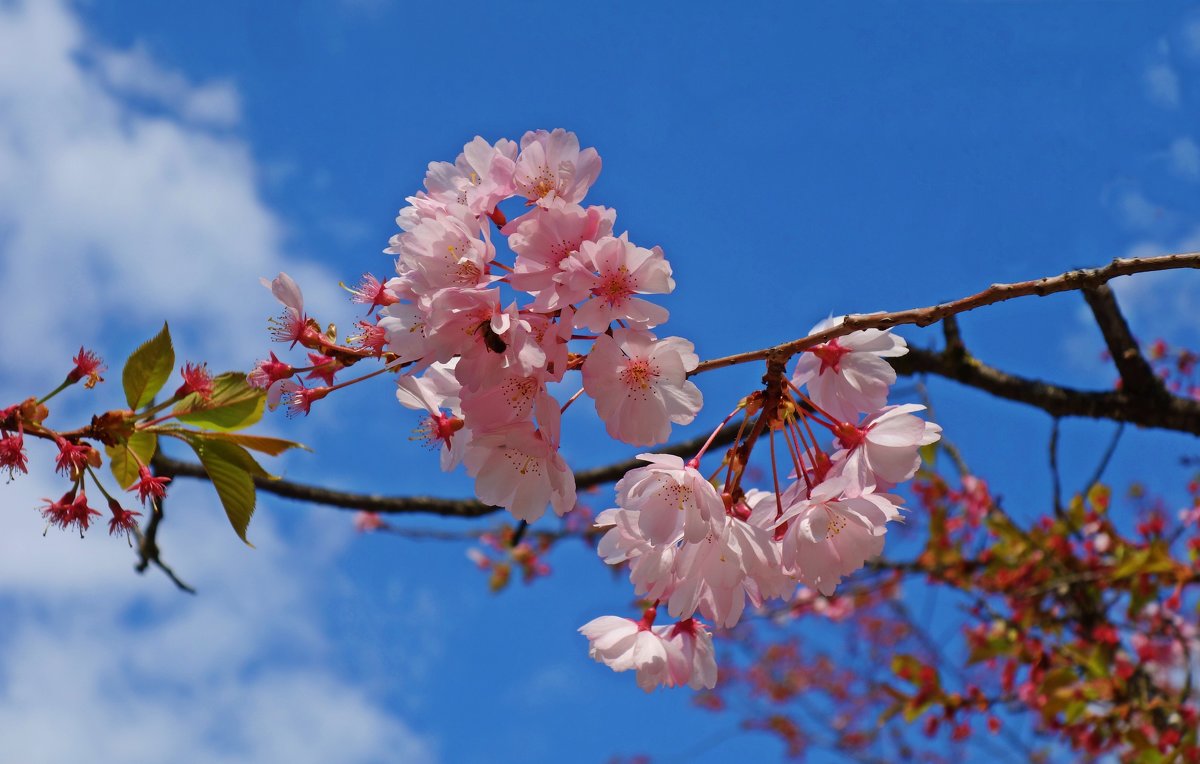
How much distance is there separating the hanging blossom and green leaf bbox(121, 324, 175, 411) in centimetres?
18

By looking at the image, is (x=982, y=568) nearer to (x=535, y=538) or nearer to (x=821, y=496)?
(x=535, y=538)

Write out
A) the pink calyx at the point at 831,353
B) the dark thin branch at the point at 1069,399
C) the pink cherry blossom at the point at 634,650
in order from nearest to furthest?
the pink calyx at the point at 831,353
the pink cherry blossom at the point at 634,650
the dark thin branch at the point at 1069,399

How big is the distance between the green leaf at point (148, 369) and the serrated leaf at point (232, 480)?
4.5 inches

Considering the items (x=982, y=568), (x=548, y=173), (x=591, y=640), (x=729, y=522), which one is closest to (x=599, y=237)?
(x=548, y=173)

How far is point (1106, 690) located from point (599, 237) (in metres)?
3.29

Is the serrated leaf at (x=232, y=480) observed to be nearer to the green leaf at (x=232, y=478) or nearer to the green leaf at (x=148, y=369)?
the green leaf at (x=232, y=478)

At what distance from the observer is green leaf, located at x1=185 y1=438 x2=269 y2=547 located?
1572 millimetres

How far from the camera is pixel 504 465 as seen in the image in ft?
4.55

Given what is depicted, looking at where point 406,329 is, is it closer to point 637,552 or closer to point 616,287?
point 616,287

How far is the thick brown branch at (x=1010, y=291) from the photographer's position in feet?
3.85

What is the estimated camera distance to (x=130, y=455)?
159 cm

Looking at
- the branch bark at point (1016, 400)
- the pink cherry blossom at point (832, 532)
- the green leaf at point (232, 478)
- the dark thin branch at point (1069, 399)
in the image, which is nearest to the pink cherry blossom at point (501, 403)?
the pink cherry blossom at point (832, 532)

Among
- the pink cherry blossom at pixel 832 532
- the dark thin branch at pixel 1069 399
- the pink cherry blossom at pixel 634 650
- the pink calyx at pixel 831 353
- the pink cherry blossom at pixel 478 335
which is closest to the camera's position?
the pink cherry blossom at pixel 478 335

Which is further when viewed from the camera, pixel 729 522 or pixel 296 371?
pixel 296 371
